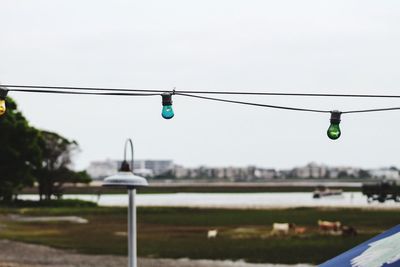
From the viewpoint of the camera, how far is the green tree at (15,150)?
57.5 meters

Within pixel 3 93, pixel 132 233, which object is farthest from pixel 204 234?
pixel 3 93

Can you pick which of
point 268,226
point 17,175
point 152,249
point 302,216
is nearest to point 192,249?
point 152,249

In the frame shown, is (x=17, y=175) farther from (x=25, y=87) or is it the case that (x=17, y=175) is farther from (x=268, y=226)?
(x=25, y=87)

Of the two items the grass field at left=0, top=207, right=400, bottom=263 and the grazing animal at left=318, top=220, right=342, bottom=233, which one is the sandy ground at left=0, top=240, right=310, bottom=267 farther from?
the grazing animal at left=318, top=220, right=342, bottom=233

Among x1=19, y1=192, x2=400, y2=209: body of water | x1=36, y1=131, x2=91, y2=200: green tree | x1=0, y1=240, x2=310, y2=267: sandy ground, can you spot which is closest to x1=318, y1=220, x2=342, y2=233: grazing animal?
x1=0, y1=240, x2=310, y2=267: sandy ground

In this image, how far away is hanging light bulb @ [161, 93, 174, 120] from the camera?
9.16 metres

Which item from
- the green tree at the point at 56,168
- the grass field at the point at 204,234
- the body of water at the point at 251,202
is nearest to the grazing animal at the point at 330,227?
the grass field at the point at 204,234

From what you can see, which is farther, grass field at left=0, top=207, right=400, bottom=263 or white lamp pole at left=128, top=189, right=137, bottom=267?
grass field at left=0, top=207, right=400, bottom=263

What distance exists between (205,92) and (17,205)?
268 ft

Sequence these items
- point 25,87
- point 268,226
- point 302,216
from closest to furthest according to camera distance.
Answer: point 25,87, point 268,226, point 302,216

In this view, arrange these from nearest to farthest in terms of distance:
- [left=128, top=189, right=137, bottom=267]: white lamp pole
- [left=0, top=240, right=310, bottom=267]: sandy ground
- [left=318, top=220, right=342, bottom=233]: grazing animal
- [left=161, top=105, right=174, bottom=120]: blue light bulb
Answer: [left=161, top=105, right=174, bottom=120]: blue light bulb < [left=128, top=189, right=137, bottom=267]: white lamp pole < [left=0, top=240, right=310, bottom=267]: sandy ground < [left=318, top=220, right=342, bottom=233]: grazing animal

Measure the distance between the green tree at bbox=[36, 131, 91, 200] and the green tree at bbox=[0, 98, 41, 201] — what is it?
3685 centimetres

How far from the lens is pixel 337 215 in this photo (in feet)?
235

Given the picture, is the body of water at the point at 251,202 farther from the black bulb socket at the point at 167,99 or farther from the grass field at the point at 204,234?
the black bulb socket at the point at 167,99
